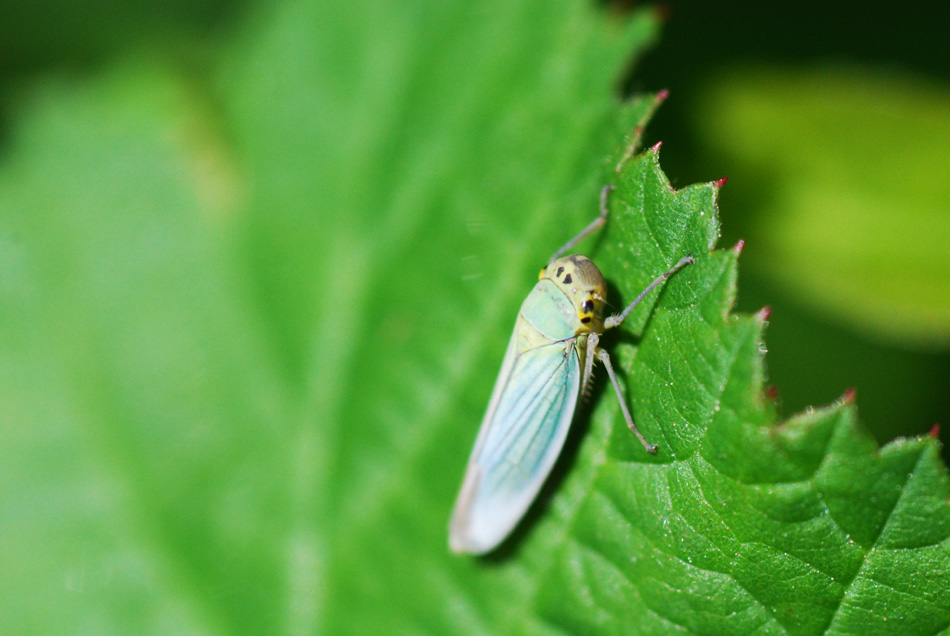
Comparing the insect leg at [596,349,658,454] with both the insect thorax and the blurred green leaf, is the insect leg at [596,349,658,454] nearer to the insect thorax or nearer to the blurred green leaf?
the insect thorax

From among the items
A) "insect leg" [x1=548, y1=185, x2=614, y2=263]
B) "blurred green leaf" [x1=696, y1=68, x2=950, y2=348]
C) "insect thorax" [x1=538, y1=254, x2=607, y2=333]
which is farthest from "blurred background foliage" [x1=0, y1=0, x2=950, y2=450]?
"insect thorax" [x1=538, y1=254, x2=607, y2=333]

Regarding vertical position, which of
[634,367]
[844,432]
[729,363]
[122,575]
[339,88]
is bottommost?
[844,432]

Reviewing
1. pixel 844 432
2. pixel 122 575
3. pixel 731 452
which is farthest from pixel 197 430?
pixel 844 432

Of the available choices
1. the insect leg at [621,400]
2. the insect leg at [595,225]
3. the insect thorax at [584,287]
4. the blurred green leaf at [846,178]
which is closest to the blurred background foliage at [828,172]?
the blurred green leaf at [846,178]

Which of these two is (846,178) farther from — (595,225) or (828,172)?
(595,225)

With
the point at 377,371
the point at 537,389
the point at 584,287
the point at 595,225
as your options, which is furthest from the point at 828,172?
the point at 377,371

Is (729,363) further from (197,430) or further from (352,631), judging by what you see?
(197,430)

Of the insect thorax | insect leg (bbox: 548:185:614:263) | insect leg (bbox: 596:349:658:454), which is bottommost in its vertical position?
insect leg (bbox: 596:349:658:454)
